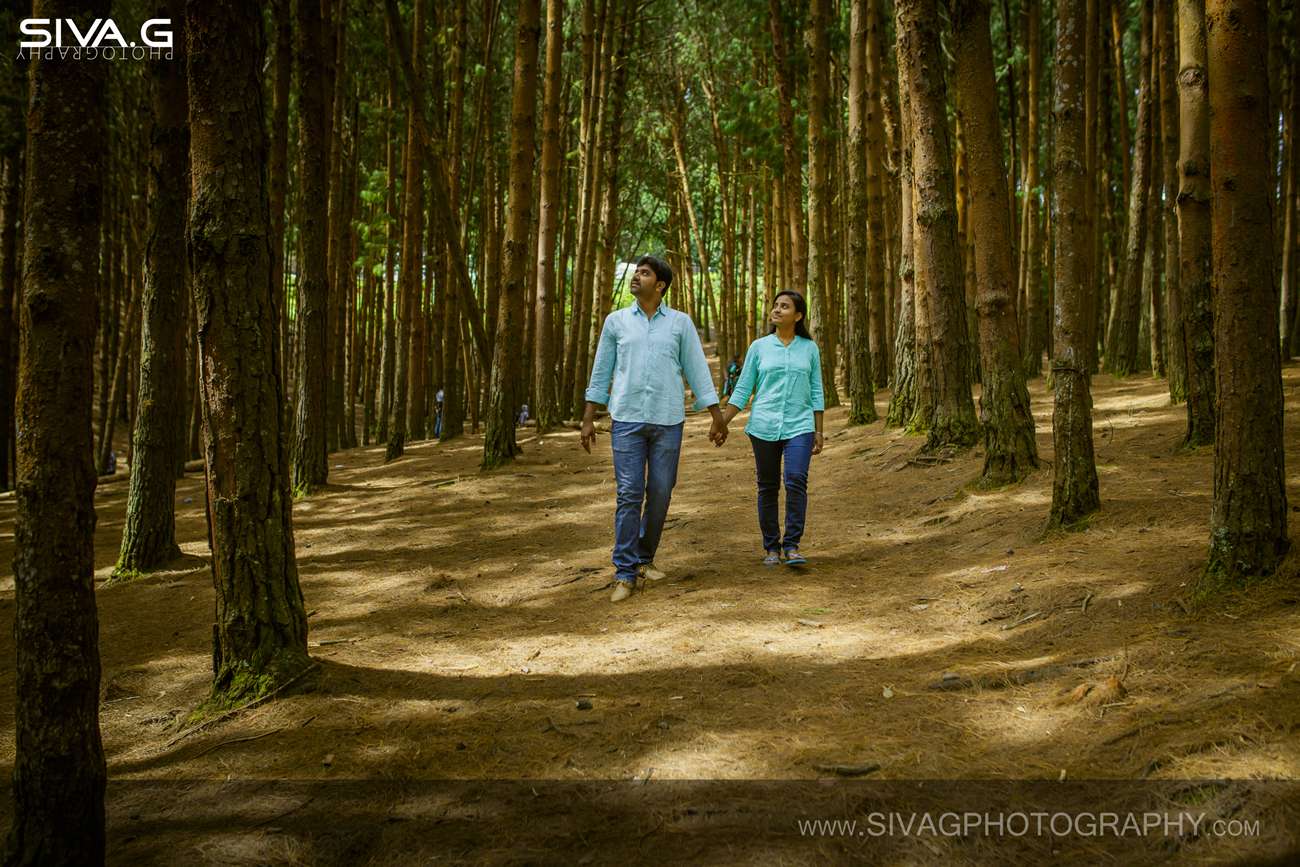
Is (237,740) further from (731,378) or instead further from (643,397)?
(731,378)

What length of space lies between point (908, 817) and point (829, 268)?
16.6 meters

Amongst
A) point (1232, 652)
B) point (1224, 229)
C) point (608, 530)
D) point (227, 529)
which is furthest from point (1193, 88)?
point (227, 529)

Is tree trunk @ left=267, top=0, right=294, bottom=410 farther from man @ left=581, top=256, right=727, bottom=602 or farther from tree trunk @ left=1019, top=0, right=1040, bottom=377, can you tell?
tree trunk @ left=1019, top=0, right=1040, bottom=377

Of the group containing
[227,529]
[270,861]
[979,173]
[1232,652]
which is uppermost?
[979,173]

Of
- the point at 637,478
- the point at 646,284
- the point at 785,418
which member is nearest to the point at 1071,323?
the point at 785,418

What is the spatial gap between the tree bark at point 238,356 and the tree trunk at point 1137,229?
43.0 feet

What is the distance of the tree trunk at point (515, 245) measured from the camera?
10430 mm

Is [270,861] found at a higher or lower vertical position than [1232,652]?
lower

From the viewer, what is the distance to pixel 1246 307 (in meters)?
3.87

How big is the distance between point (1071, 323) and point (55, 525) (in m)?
5.39

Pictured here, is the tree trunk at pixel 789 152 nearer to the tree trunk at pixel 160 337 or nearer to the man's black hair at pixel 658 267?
the man's black hair at pixel 658 267

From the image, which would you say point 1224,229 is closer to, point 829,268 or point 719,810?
point 719,810

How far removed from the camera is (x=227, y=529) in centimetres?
384

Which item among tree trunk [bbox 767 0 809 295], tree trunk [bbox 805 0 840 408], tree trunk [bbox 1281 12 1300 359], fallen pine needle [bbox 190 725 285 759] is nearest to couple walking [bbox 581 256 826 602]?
fallen pine needle [bbox 190 725 285 759]
